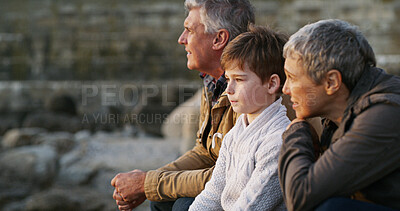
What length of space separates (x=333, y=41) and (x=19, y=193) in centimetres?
493

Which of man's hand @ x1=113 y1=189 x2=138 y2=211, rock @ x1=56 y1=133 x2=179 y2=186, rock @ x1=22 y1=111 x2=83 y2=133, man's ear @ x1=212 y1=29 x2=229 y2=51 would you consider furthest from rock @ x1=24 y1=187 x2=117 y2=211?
rock @ x1=22 y1=111 x2=83 y2=133

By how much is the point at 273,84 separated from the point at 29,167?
478 centimetres

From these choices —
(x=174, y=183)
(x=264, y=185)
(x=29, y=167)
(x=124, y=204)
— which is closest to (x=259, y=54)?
(x=264, y=185)

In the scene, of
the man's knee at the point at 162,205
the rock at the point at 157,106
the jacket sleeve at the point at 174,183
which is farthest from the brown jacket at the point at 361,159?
the rock at the point at 157,106

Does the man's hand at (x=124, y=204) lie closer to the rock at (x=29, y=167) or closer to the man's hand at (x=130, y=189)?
the man's hand at (x=130, y=189)

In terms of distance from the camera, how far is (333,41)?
5.02 feet

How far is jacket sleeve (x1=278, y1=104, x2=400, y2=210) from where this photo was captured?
1402 mm

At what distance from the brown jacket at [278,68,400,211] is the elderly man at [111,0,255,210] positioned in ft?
2.55

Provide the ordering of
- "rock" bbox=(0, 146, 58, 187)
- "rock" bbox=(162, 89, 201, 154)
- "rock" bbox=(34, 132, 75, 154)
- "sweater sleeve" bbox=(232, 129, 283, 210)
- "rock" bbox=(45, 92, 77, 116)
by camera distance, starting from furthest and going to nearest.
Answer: "rock" bbox=(45, 92, 77, 116), "rock" bbox=(34, 132, 75, 154), "rock" bbox=(0, 146, 58, 187), "rock" bbox=(162, 89, 201, 154), "sweater sleeve" bbox=(232, 129, 283, 210)

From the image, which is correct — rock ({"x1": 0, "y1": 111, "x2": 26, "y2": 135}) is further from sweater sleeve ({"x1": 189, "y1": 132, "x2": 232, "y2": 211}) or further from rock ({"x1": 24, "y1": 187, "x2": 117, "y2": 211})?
sweater sleeve ({"x1": 189, "y1": 132, "x2": 232, "y2": 211})

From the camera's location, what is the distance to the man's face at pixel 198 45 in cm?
247

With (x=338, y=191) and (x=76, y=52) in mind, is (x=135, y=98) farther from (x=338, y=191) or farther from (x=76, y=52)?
(x=338, y=191)

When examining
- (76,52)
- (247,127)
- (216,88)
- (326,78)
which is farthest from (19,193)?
(76,52)

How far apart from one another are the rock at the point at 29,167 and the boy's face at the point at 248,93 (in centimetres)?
449
